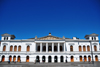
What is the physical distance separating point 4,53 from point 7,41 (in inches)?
210

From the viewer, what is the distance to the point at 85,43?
50.5 metres

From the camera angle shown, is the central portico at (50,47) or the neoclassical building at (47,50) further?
the central portico at (50,47)

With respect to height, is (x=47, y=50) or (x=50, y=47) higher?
(x=50, y=47)

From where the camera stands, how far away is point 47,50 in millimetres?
48062

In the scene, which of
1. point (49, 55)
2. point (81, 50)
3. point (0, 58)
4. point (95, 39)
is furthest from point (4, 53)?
point (95, 39)

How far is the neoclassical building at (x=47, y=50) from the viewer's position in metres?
47.9

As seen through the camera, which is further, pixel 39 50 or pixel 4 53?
pixel 39 50

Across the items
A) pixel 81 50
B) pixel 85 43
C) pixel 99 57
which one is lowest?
pixel 99 57

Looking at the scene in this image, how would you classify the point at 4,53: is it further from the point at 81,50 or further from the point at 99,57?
the point at 99,57

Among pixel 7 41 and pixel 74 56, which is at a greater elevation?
pixel 7 41

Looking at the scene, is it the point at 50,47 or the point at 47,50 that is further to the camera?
the point at 50,47

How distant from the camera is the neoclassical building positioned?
47.9m

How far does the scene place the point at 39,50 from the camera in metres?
52.0

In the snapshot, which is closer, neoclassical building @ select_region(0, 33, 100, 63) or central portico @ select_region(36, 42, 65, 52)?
neoclassical building @ select_region(0, 33, 100, 63)
